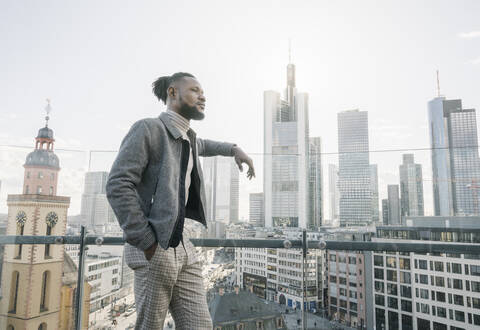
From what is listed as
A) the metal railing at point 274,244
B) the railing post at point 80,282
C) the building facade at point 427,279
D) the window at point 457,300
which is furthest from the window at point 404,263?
the railing post at point 80,282

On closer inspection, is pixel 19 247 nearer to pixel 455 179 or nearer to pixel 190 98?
pixel 190 98

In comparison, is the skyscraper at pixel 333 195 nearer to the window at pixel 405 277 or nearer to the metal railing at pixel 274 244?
the metal railing at pixel 274 244

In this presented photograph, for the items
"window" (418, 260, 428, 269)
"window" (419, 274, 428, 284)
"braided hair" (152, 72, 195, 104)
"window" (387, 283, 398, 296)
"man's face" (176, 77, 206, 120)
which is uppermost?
"braided hair" (152, 72, 195, 104)

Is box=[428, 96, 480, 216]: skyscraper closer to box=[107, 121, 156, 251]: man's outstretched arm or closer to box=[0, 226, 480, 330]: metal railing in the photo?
box=[0, 226, 480, 330]: metal railing

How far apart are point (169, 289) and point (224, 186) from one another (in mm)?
1618

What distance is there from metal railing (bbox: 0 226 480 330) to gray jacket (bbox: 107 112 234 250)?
97 centimetres

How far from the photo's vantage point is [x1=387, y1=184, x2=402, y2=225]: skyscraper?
7.59ft

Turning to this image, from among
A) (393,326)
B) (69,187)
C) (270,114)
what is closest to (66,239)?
(69,187)

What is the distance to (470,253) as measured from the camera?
5.90 ft

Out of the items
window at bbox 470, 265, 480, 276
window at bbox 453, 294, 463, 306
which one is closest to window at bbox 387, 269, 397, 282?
window at bbox 453, 294, 463, 306

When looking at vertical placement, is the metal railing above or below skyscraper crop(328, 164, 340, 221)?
below

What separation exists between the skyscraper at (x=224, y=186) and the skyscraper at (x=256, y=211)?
0.17 metres

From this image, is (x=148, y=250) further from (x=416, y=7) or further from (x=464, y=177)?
(x=416, y=7)

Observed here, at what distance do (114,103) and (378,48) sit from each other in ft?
44.2
